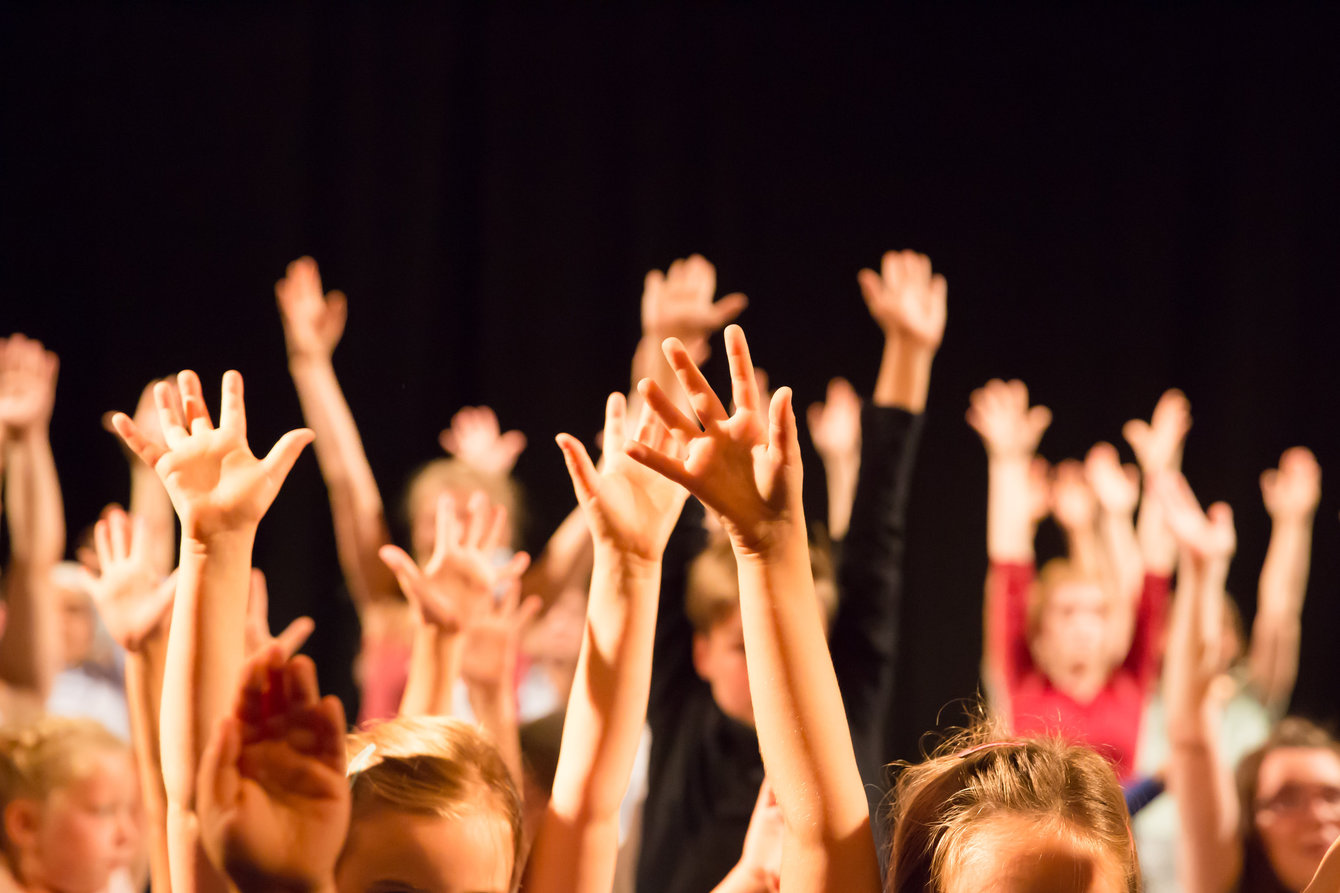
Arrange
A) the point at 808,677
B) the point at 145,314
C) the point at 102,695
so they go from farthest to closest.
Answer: the point at 145,314 < the point at 102,695 < the point at 808,677

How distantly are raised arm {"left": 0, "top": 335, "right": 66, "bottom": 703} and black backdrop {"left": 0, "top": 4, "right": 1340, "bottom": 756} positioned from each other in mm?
556

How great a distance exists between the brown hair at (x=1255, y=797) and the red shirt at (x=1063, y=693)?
0.71 metres

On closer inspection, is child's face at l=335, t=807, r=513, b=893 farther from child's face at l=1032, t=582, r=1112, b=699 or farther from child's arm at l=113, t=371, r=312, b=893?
child's face at l=1032, t=582, r=1112, b=699

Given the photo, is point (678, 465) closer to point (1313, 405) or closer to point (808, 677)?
point (808, 677)

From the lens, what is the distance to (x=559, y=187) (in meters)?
2.90

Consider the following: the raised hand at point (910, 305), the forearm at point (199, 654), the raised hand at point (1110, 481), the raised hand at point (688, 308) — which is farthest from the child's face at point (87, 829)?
the raised hand at point (1110, 481)

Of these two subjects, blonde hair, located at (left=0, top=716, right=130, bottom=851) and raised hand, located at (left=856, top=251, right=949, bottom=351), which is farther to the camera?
raised hand, located at (left=856, top=251, right=949, bottom=351)

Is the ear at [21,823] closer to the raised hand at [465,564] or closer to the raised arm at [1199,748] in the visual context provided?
the raised hand at [465,564]

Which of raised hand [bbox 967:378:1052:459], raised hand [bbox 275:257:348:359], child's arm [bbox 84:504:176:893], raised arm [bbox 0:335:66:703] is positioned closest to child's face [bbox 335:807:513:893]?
child's arm [bbox 84:504:176:893]

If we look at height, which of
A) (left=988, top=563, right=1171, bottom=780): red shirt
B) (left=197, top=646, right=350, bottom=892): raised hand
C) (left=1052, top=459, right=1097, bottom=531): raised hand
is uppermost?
(left=197, top=646, right=350, bottom=892): raised hand

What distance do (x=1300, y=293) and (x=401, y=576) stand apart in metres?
2.93

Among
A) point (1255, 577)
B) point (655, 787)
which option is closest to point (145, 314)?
point (655, 787)

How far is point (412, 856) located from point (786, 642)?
11.5 inches

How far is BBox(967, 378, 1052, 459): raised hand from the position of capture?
2.72 metres
